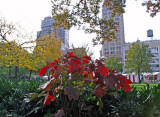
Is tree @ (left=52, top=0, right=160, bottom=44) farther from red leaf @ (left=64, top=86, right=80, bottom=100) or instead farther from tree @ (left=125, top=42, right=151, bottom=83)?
tree @ (left=125, top=42, right=151, bottom=83)

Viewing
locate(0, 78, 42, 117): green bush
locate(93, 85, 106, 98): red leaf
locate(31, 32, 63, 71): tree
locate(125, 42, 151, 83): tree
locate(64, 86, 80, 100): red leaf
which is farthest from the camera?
locate(125, 42, 151, 83): tree

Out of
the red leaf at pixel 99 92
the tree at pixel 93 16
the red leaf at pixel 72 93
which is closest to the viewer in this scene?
the red leaf at pixel 72 93

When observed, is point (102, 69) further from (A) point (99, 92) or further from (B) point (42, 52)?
(B) point (42, 52)

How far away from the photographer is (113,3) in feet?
17.8

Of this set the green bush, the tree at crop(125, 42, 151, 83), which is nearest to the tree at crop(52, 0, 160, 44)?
the green bush

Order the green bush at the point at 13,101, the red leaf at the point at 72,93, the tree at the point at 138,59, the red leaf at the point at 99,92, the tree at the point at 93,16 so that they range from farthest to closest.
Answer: the tree at the point at 138,59, the tree at the point at 93,16, the green bush at the point at 13,101, the red leaf at the point at 99,92, the red leaf at the point at 72,93

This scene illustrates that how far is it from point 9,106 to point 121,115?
1.31 meters

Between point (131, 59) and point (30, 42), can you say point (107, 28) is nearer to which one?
point (30, 42)

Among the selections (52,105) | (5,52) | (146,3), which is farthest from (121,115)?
(5,52)

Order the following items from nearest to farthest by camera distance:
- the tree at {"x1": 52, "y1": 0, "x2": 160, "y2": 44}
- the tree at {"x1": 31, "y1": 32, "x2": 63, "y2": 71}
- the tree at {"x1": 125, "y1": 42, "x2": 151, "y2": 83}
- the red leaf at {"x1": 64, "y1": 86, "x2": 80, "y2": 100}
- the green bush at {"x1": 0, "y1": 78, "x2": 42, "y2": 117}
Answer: the red leaf at {"x1": 64, "y1": 86, "x2": 80, "y2": 100}, the green bush at {"x1": 0, "y1": 78, "x2": 42, "y2": 117}, the tree at {"x1": 52, "y1": 0, "x2": 160, "y2": 44}, the tree at {"x1": 31, "y1": 32, "x2": 63, "y2": 71}, the tree at {"x1": 125, "y1": 42, "x2": 151, "y2": 83}

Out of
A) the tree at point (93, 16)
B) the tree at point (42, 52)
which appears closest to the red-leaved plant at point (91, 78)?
the tree at point (93, 16)

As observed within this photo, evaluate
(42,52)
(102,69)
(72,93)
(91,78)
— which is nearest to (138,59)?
(42,52)

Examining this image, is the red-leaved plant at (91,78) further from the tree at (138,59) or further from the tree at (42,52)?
the tree at (138,59)

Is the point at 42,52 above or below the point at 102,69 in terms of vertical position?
above
